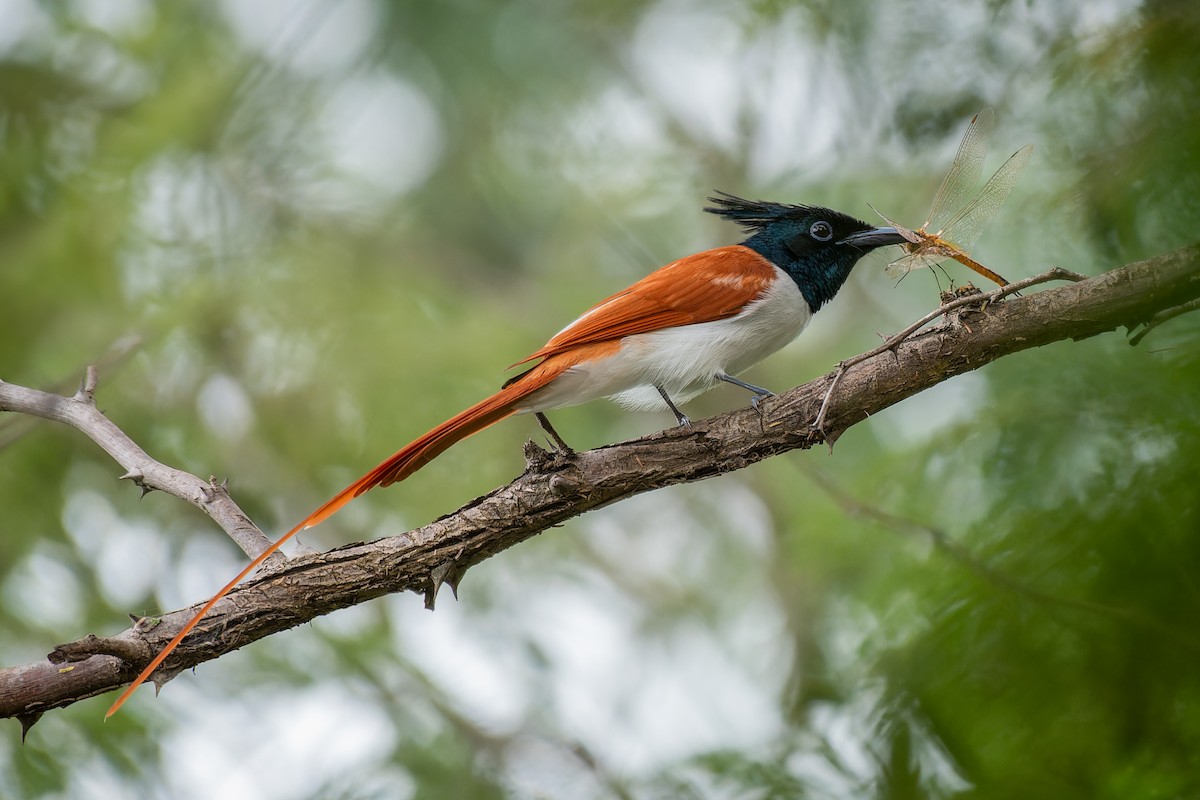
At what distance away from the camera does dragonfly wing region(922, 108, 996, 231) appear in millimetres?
3246

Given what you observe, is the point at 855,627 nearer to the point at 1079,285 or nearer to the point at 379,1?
the point at 1079,285

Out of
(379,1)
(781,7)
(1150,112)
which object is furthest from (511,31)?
(1150,112)

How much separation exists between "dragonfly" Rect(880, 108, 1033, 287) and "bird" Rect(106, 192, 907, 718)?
296mm

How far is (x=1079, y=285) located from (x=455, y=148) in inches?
209

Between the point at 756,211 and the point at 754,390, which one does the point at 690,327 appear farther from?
the point at 756,211

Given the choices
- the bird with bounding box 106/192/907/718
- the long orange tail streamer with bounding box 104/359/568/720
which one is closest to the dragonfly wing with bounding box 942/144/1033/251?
the bird with bounding box 106/192/907/718

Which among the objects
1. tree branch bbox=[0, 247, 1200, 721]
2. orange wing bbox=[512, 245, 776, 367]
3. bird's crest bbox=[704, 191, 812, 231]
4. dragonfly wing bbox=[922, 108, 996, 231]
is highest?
bird's crest bbox=[704, 191, 812, 231]

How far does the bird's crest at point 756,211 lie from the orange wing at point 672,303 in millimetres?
485

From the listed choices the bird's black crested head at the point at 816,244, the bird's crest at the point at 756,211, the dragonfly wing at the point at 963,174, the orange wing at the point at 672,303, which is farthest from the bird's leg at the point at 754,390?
the bird's crest at the point at 756,211

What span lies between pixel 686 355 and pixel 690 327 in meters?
0.10

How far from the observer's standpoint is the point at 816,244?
4004mm

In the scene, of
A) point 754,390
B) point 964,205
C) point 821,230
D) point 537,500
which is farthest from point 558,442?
point 821,230

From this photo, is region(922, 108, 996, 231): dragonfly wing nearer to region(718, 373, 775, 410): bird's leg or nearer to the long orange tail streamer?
region(718, 373, 775, 410): bird's leg

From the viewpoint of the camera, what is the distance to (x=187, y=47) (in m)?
6.15
